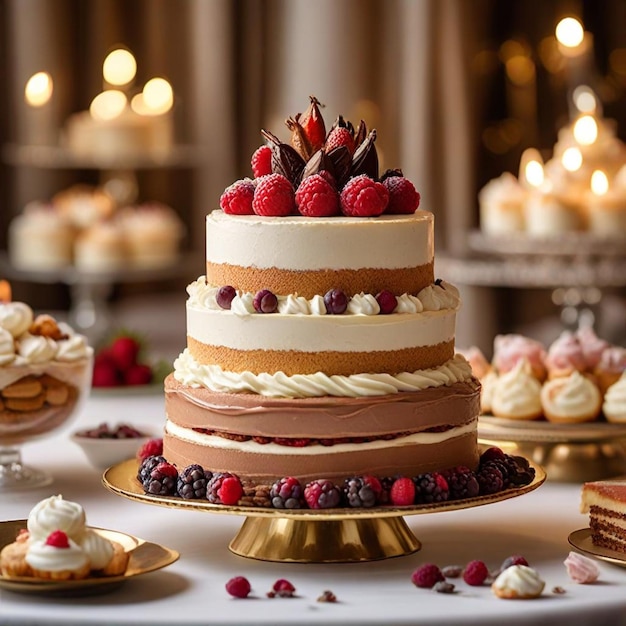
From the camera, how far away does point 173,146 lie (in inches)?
319

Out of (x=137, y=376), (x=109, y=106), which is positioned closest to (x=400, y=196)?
(x=137, y=376)

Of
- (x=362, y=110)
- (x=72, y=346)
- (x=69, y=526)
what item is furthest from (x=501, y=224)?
(x=69, y=526)

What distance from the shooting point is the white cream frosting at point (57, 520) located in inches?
88.8

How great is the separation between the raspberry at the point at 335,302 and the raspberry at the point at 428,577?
460 millimetres

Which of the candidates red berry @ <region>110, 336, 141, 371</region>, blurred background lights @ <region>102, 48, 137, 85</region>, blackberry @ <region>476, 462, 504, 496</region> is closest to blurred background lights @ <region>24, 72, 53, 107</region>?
blurred background lights @ <region>102, 48, 137, 85</region>

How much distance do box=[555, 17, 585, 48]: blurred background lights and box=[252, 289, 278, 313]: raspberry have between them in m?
3.42

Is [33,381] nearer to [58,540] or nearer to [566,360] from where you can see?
[58,540]

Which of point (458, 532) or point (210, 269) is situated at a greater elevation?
point (210, 269)

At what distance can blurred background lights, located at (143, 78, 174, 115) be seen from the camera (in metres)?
7.74

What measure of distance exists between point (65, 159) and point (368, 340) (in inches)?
211

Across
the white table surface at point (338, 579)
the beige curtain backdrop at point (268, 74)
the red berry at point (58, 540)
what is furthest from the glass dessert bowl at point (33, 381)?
the beige curtain backdrop at point (268, 74)

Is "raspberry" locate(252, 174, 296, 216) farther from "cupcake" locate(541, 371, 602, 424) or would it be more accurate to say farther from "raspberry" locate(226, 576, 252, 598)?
"cupcake" locate(541, 371, 602, 424)

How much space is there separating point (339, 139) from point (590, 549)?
2.79ft

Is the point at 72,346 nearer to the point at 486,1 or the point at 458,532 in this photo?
the point at 458,532
